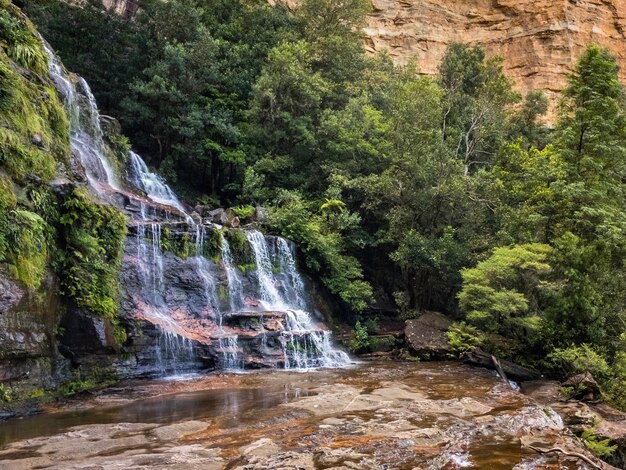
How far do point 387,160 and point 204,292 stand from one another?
11105 millimetres

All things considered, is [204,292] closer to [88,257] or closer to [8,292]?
[88,257]

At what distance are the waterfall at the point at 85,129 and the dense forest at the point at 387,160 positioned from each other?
3.68 m

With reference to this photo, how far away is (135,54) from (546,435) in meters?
25.0

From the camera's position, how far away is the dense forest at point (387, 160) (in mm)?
14562

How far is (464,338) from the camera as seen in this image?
1576cm

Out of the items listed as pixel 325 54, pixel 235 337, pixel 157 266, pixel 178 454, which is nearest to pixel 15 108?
pixel 157 266

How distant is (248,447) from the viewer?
21.2ft

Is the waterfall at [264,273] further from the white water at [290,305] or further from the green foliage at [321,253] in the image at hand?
the green foliage at [321,253]

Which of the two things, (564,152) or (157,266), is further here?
(564,152)

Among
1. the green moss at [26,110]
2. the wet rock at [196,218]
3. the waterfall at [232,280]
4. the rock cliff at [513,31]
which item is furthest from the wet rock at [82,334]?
the rock cliff at [513,31]

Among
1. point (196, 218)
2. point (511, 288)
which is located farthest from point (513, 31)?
point (196, 218)

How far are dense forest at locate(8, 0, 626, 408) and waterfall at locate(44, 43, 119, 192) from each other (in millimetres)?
3679

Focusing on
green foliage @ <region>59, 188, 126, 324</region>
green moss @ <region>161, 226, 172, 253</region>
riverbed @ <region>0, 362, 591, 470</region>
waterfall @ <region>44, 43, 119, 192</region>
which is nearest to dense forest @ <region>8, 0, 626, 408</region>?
waterfall @ <region>44, 43, 119, 192</region>

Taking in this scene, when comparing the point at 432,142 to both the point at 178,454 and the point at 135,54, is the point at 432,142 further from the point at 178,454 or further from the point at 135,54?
the point at 178,454
